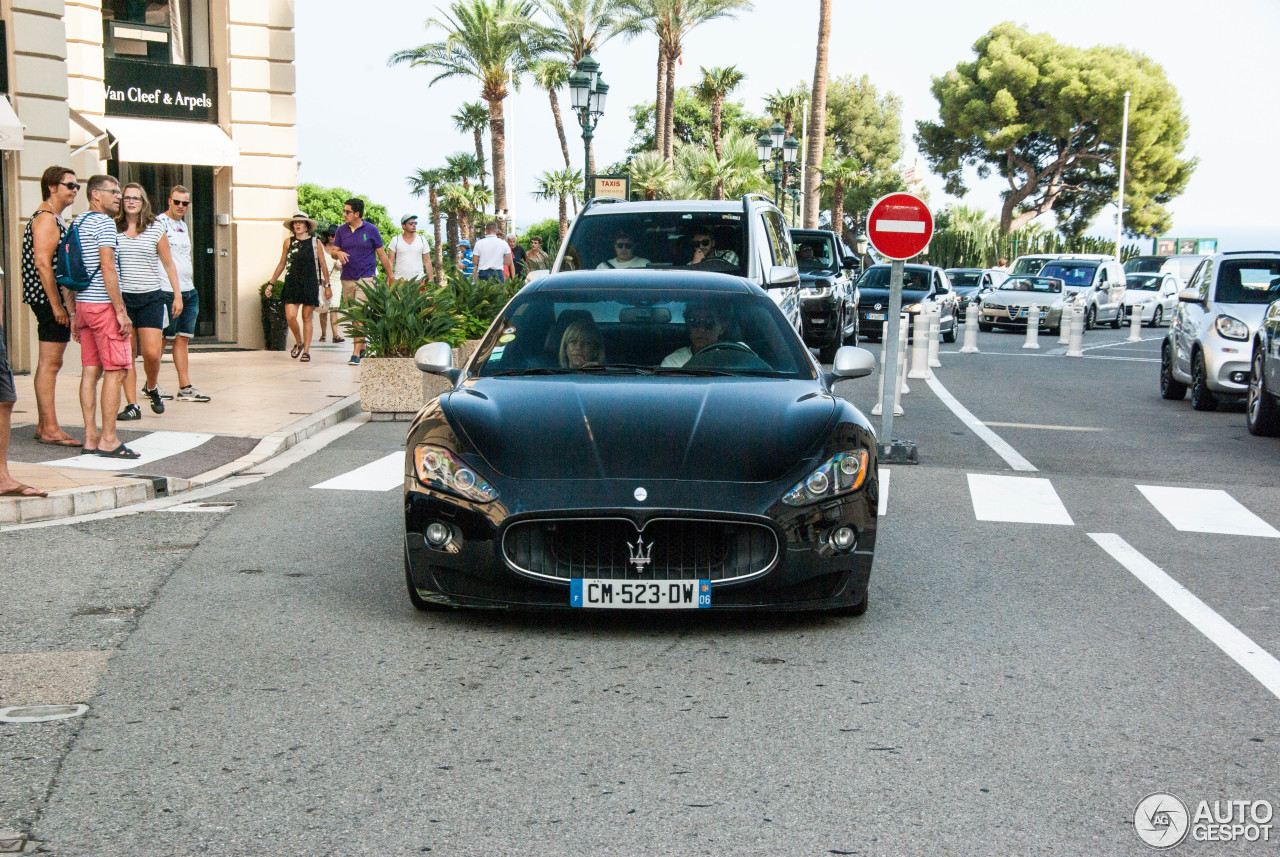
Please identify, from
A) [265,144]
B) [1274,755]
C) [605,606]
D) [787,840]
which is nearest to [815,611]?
[605,606]

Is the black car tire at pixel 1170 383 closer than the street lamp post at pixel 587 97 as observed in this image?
Yes

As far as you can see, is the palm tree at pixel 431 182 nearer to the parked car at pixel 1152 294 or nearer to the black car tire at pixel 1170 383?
the parked car at pixel 1152 294

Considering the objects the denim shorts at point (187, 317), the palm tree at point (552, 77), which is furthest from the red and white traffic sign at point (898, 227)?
the palm tree at point (552, 77)

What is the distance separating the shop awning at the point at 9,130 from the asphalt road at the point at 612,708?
881 cm

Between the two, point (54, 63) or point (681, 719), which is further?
point (54, 63)

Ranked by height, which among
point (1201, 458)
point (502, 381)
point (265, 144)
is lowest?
point (1201, 458)

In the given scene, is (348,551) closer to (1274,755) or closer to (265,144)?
(1274,755)

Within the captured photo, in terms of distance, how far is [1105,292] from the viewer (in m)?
39.1

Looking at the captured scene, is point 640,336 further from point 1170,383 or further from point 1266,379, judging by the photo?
point 1170,383

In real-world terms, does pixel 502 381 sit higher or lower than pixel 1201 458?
higher

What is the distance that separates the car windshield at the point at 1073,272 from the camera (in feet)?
125

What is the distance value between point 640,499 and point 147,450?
647 centimetres

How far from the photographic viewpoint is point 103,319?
9.87 metres

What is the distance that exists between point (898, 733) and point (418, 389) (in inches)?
380
